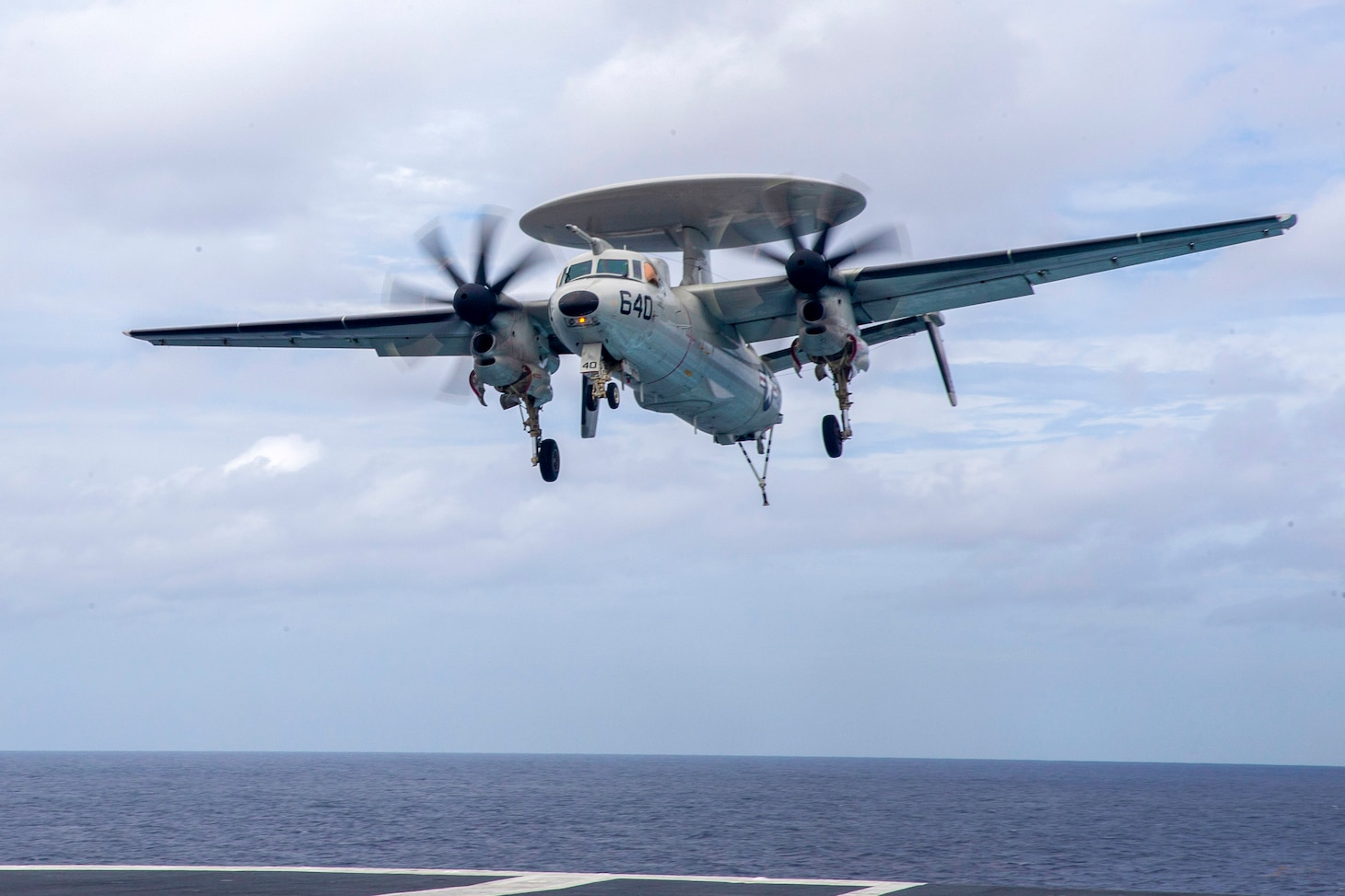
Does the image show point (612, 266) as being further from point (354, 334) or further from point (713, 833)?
point (713, 833)

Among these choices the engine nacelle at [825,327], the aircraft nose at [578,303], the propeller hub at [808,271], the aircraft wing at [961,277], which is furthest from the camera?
the engine nacelle at [825,327]

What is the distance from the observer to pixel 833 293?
2756cm

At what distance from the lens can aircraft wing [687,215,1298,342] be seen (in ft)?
86.1

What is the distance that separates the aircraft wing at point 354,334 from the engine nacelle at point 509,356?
2.22 ft

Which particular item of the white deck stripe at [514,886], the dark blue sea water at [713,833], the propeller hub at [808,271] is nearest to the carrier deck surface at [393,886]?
the white deck stripe at [514,886]

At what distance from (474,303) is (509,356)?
5.21 ft

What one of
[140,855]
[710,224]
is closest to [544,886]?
[710,224]

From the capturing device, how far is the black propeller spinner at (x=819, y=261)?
26812 millimetres

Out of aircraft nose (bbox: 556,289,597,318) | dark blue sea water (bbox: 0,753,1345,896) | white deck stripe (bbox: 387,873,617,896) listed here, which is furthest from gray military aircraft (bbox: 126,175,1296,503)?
dark blue sea water (bbox: 0,753,1345,896)

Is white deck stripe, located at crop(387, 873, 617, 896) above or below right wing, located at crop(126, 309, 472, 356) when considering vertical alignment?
below

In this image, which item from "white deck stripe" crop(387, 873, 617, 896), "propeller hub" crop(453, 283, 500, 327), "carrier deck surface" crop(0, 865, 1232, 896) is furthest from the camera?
"propeller hub" crop(453, 283, 500, 327)

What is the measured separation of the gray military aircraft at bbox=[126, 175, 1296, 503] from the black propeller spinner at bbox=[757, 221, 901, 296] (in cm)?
4

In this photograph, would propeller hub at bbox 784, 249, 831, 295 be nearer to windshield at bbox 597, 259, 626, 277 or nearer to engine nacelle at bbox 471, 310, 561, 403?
windshield at bbox 597, 259, 626, 277

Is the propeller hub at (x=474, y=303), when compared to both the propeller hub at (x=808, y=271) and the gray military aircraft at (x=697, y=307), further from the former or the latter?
the propeller hub at (x=808, y=271)
